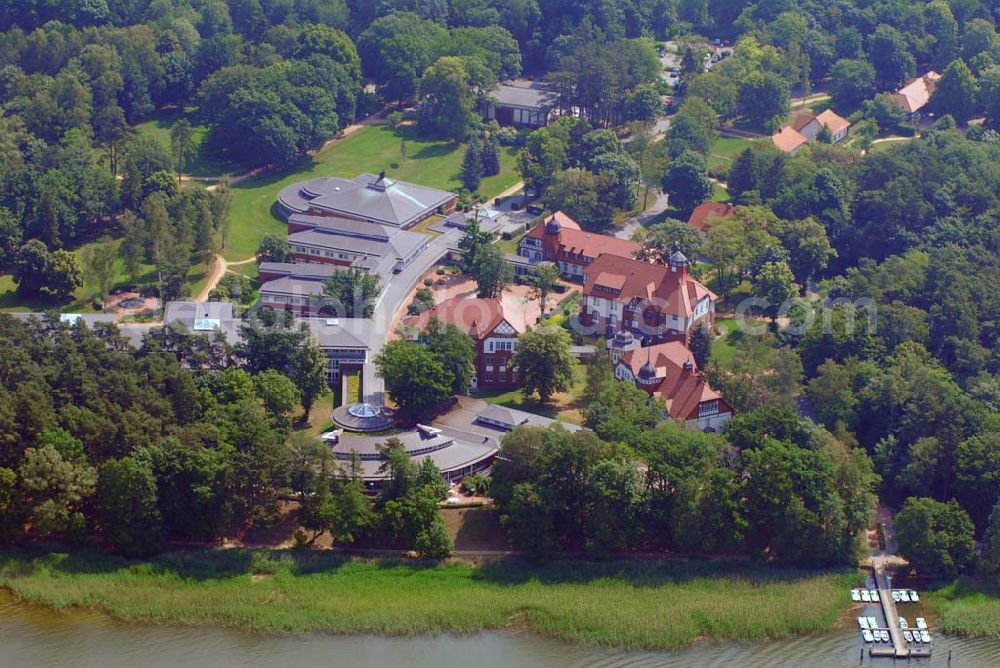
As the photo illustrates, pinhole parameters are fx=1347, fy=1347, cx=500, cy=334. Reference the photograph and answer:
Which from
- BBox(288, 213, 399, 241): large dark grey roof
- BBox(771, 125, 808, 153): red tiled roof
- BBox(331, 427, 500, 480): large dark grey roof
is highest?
BBox(771, 125, 808, 153): red tiled roof

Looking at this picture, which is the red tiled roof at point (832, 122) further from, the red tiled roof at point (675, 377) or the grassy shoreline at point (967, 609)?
the grassy shoreline at point (967, 609)

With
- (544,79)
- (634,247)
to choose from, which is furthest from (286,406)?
(544,79)

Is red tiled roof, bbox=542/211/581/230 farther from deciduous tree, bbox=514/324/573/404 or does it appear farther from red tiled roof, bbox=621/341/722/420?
deciduous tree, bbox=514/324/573/404

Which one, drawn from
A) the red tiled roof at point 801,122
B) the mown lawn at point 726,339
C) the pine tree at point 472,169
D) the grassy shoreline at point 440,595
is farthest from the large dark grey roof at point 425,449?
the red tiled roof at point 801,122

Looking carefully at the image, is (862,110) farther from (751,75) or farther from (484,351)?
(484,351)

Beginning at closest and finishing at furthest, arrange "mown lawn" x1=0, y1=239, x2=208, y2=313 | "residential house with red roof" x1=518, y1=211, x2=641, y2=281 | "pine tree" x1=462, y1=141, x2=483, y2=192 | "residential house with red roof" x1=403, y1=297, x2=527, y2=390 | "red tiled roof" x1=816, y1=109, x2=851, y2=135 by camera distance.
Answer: "residential house with red roof" x1=403, y1=297, x2=527, y2=390, "mown lawn" x1=0, y1=239, x2=208, y2=313, "residential house with red roof" x1=518, y1=211, x2=641, y2=281, "pine tree" x1=462, y1=141, x2=483, y2=192, "red tiled roof" x1=816, y1=109, x2=851, y2=135

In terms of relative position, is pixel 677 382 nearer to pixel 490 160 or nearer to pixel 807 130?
pixel 490 160

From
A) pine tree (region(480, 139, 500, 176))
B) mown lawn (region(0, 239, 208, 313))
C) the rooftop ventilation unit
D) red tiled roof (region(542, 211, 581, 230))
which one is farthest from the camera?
pine tree (region(480, 139, 500, 176))

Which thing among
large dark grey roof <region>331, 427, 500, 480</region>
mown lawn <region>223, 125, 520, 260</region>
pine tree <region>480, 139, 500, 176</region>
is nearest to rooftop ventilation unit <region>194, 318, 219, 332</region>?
large dark grey roof <region>331, 427, 500, 480</region>
